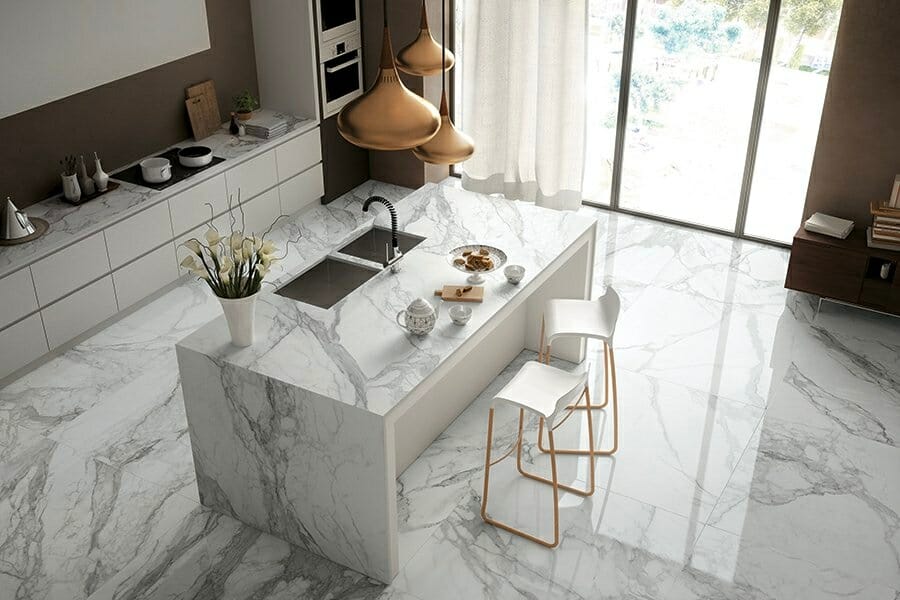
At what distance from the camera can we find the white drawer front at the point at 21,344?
546 centimetres

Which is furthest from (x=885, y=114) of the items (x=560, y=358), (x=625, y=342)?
(x=560, y=358)

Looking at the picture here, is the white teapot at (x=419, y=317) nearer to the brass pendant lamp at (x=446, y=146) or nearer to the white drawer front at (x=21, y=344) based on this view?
the brass pendant lamp at (x=446, y=146)

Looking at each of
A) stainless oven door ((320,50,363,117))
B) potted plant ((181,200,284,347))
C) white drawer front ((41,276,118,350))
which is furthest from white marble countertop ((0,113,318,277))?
potted plant ((181,200,284,347))

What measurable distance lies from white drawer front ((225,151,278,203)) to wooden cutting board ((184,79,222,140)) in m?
0.44

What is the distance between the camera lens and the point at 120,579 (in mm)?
4375

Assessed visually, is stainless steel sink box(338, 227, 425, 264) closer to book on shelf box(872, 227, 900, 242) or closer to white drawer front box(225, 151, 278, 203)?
white drawer front box(225, 151, 278, 203)

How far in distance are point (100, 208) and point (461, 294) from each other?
2.59 m

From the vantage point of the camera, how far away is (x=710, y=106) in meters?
7.07

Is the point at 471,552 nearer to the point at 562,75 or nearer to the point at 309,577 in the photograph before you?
the point at 309,577

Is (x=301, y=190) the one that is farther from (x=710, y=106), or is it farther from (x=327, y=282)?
(x=710, y=106)

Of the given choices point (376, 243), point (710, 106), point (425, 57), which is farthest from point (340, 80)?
point (425, 57)

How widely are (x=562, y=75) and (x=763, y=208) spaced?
1732mm

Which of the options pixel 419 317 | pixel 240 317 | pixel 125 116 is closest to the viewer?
pixel 240 317

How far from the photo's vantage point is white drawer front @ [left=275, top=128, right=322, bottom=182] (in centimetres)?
715
